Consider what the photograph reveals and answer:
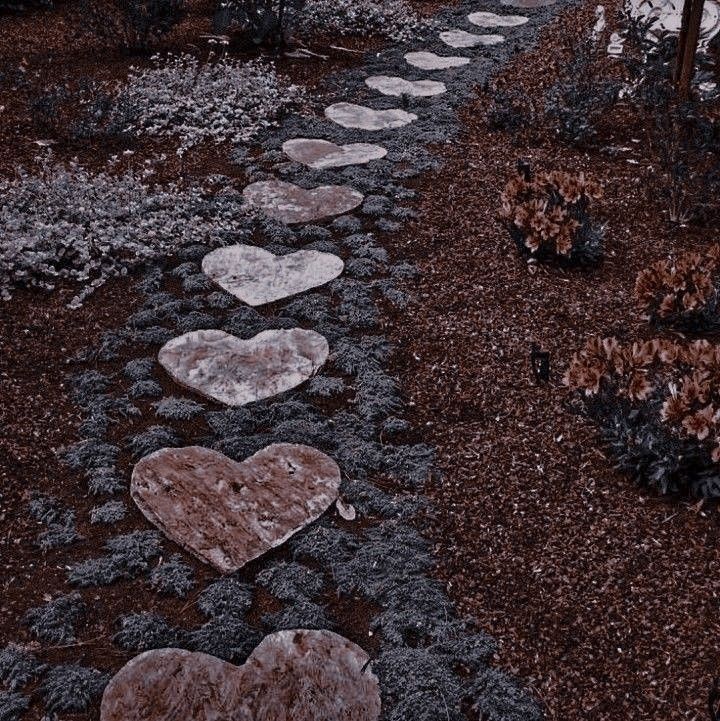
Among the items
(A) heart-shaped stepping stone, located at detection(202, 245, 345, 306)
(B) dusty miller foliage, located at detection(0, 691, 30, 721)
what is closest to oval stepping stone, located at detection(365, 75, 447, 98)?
(A) heart-shaped stepping stone, located at detection(202, 245, 345, 306)

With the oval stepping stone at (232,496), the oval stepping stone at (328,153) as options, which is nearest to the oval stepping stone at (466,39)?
the oval stepping stone at (328,153)

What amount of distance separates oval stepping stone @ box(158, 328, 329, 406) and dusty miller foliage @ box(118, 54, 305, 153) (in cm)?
228

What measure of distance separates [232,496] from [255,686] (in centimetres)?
74

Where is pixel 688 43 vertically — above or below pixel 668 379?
above

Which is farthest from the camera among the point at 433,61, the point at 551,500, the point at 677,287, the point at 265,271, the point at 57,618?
the point at 433,61

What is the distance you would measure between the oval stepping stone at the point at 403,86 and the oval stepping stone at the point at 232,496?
14.4 feet

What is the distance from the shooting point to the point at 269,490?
2.84m

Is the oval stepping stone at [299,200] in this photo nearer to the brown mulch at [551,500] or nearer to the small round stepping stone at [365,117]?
the brown mulch at [551,500]

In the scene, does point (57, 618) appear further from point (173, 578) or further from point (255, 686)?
point (255, 686)

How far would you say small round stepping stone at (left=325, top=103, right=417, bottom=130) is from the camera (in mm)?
6012

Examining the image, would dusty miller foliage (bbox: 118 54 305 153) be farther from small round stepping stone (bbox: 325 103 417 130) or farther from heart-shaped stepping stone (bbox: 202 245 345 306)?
heart-shaped stepping stone (bbox: 202 245 345 306)

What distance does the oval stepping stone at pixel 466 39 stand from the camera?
796 cm

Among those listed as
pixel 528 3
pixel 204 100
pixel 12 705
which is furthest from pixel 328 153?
pixel 528 3

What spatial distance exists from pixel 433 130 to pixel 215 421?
3.46 metres
